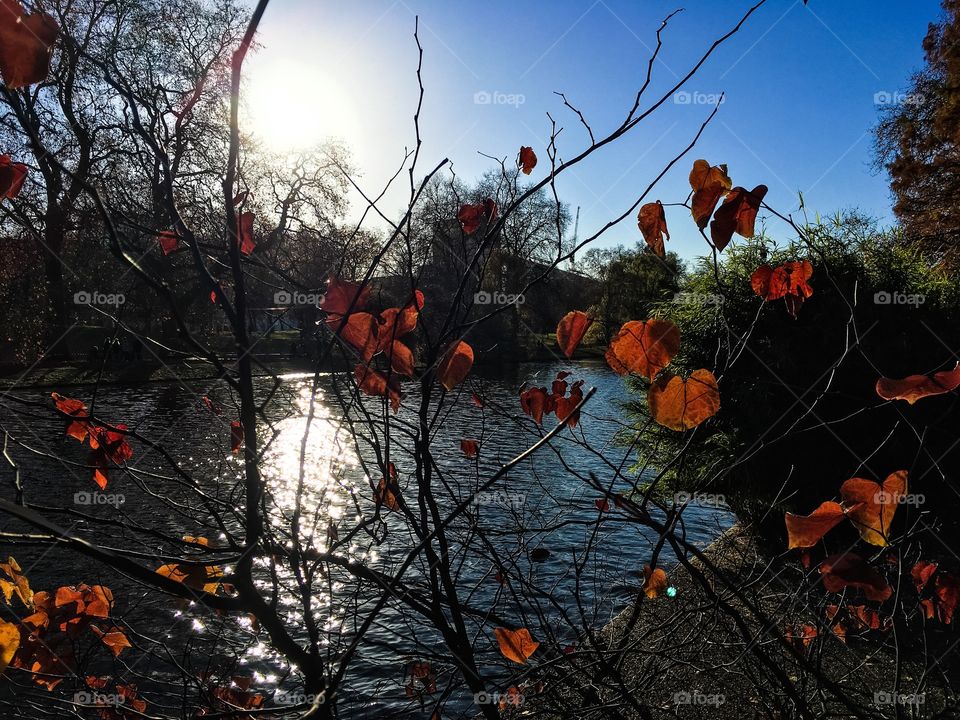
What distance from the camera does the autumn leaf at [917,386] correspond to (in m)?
1.27

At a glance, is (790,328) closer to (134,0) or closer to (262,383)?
(262,383)

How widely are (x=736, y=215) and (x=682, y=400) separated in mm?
463

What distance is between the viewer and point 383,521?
4.81 feet

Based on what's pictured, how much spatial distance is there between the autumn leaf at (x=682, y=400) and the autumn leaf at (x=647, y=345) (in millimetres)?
84

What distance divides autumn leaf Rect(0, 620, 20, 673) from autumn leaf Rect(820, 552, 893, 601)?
4.55 ft

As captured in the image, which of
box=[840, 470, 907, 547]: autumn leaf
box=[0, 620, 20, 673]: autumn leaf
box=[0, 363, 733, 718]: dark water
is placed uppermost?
box=[840, 470, 907, 547]: autumn leaf

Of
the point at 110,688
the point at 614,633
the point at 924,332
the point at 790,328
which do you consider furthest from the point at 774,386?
the point at 110,688

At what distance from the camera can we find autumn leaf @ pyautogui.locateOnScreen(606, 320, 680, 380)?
1.46 metres
